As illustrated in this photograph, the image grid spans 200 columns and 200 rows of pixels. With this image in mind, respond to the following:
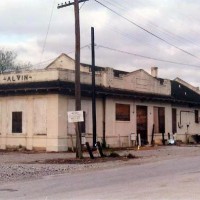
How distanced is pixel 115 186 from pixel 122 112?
24356mm

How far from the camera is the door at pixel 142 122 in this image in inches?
1574

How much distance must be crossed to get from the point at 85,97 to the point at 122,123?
471cm

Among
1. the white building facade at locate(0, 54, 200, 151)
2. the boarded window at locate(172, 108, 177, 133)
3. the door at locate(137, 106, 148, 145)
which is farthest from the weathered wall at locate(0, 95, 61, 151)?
the boarded window at locate(172, 108, 177, 133)

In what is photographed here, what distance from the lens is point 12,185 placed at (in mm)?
15297

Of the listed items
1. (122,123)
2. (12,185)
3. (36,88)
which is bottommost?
(12,185)

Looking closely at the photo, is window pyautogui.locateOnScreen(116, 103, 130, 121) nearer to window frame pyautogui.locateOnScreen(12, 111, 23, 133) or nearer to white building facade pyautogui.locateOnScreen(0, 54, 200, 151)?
white building facade pyautogui.locateOnScreen(0, 54, 200, 151)

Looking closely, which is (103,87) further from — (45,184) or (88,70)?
(45,184)

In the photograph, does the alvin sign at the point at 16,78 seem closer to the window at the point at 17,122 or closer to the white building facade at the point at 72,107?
the white building facade at the point at 72,107

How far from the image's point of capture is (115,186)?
13.9 m

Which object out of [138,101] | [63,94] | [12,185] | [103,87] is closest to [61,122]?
[63,94]

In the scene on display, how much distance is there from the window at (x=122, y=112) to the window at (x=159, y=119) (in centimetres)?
418

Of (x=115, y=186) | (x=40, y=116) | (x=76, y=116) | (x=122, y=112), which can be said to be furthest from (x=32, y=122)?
(x=115, y=186)

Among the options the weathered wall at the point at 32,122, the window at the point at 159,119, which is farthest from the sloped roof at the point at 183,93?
the weathered wall at the point at 32,122

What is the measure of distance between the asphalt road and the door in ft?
68.6
